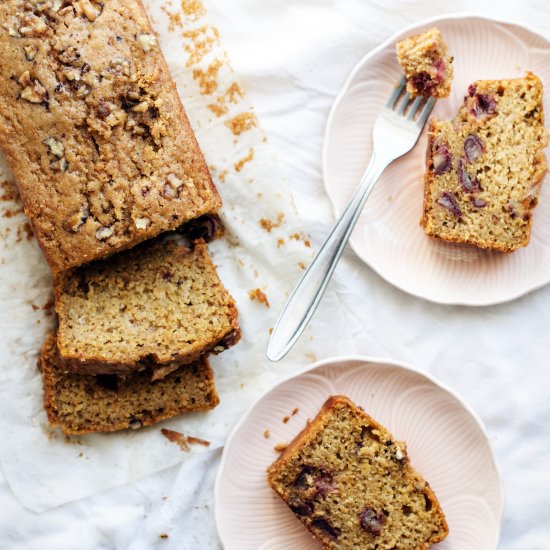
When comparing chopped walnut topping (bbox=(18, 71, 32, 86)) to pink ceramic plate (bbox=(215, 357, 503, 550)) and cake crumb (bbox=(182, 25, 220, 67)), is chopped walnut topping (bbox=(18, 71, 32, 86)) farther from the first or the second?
pink ceramic plate (bbox=(215, 357, 503, 550))

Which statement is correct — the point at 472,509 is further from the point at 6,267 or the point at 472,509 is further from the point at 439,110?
the point at 6,267

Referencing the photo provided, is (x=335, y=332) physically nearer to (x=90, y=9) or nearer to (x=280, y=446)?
(x=280, y=446)

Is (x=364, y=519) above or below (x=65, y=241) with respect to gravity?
below

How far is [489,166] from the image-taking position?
3385mm

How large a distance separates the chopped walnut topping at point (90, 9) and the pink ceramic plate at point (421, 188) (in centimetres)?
112

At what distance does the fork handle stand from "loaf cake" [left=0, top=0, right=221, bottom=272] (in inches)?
23.9

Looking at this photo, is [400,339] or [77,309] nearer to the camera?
[77,309]

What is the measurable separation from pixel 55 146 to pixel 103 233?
40 cm

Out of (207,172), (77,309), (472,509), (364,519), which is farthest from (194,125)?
(472,509)

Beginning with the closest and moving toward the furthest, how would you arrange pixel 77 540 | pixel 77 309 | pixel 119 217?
pixel 119 217
pixel 77 309
pixel 77 540

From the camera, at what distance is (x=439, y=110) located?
11.5 feet

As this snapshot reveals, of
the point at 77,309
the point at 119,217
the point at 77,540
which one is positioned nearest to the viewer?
the point at 119,217

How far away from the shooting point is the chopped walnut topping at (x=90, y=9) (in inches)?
118

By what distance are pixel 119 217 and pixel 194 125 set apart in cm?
66
